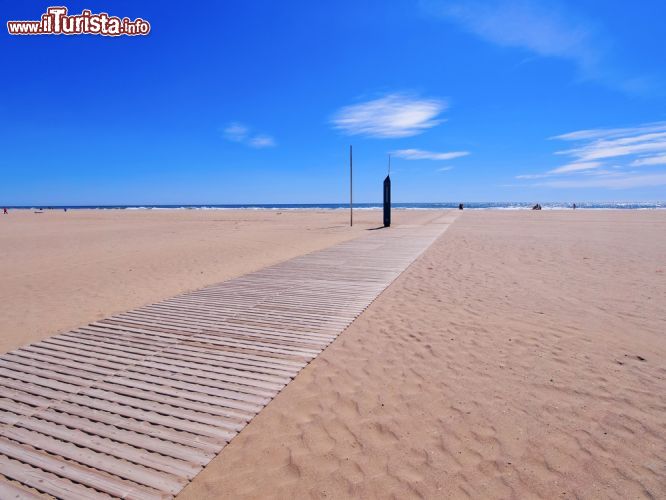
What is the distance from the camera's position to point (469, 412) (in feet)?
11.2

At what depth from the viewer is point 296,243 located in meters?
16.6

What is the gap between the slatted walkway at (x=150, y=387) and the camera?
2643 millimetres

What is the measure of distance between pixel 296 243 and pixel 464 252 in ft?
24.4

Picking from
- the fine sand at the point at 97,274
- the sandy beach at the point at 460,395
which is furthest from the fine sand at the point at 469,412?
the fine sand at the point at 97,274

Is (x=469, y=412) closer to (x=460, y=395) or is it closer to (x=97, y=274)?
(x=460, y=395)

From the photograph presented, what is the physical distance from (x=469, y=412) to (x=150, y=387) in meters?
3.25

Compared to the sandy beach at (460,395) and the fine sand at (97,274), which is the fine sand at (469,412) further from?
the fine sand at (97,274)

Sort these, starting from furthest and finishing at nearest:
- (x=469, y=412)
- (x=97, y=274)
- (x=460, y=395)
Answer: (x=97, y=274) → (x=460, y=395) → (x=469, y=412)

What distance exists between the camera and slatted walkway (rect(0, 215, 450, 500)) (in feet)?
8.67

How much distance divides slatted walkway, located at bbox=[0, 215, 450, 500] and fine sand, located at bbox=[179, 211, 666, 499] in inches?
12.3

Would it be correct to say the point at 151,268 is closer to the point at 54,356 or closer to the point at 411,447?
the point at 54,356

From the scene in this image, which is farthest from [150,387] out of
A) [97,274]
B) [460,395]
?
[97,274]

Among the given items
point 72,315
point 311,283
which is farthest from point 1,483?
point 311,283

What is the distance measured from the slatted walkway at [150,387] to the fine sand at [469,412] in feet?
1.02
